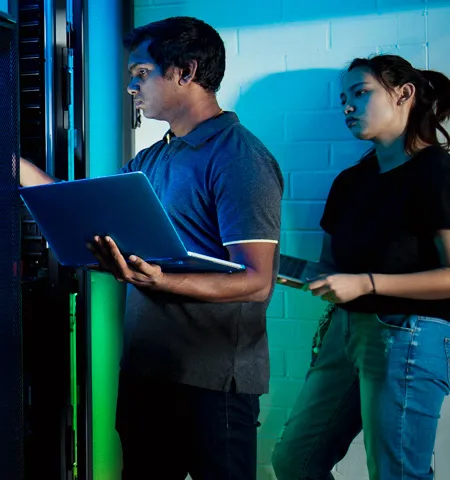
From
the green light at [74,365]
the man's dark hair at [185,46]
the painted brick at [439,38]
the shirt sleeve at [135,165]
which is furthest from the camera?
the painted brick at [439,38]

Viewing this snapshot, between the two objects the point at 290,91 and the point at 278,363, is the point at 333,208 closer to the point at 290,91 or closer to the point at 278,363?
the point at 290,91

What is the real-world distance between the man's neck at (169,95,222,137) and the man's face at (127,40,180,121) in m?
0.03

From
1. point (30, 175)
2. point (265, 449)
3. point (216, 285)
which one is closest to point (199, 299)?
point (216, 285)

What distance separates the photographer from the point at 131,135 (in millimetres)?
2449

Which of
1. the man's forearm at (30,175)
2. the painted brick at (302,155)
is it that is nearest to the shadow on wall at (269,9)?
the painted brick at (302,155)

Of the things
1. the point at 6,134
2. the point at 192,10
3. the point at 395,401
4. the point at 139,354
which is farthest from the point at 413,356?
the point at 192,10

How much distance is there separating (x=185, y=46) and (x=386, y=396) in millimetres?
1075

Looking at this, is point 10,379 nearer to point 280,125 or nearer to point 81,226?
point 81,226

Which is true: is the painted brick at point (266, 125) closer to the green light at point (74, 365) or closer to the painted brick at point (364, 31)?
the painted brick at point (364, 31)

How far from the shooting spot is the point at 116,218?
134 cm

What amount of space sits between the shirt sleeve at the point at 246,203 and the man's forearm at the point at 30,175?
1.64 ft

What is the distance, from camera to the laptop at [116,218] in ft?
4.25

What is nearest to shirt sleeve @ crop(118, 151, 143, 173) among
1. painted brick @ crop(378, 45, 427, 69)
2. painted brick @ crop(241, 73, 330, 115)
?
painted brick @ crop(241, 73, 330, 115)

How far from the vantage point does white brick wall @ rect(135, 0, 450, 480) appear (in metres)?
2.31
